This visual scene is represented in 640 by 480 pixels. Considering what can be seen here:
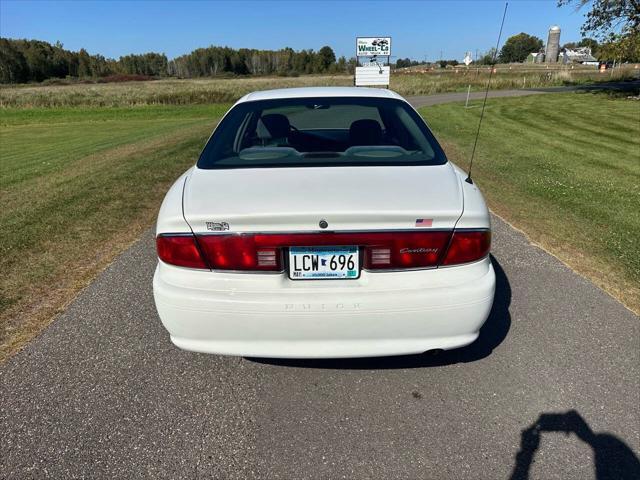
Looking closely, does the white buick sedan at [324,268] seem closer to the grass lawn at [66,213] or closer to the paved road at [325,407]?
the paved road at [325,407]

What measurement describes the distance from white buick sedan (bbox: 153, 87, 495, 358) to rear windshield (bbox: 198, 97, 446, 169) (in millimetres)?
429

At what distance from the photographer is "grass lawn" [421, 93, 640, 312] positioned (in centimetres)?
456

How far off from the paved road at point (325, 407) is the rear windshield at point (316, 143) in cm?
126

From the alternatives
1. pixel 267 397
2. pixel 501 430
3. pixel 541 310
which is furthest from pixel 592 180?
pixel 267 397

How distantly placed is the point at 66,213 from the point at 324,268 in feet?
17.4

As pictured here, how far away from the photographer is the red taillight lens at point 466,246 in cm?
221

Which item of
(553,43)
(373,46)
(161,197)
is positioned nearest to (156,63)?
(553,43)

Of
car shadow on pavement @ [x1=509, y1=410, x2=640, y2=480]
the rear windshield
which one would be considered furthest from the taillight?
car shadow on pavement @ [x1=509, y1=410, x2=640, y2=480]

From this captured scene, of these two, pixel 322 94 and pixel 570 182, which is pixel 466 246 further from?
pixel 570 182

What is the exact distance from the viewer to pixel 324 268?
7.19 feet

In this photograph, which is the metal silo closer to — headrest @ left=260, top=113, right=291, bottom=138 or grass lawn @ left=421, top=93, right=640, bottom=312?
grass lawn @ left=421, top=93, right=640, bottom=312

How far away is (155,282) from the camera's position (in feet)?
7.77

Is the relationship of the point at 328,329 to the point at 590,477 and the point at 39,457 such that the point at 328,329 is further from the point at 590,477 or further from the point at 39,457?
the point at 39,457

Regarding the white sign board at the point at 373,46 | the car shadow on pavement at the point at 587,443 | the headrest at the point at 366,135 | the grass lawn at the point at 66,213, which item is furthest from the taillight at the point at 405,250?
the white sign board at the point at 373,46
